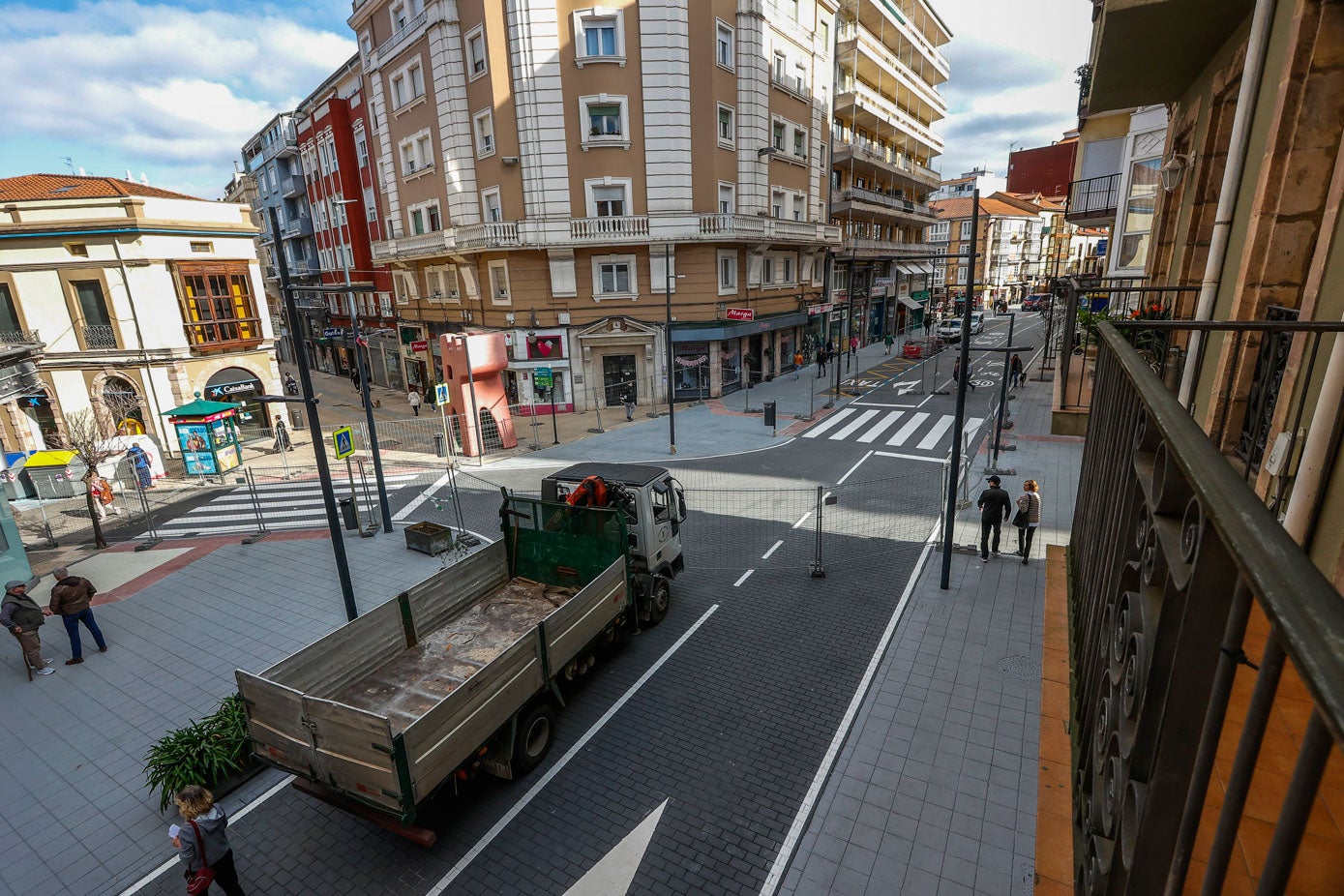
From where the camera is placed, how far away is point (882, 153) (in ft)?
145

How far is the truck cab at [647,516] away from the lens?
10.6 metres

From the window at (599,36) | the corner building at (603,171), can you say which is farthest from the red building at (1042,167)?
the window at (599,36)

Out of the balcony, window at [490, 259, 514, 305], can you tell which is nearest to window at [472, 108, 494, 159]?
window at [490, 259, 514, 305]

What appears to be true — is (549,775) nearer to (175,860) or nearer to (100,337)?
(175,860)

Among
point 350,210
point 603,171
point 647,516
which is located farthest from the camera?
point 350,210

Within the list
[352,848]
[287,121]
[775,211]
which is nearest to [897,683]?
[352,848]

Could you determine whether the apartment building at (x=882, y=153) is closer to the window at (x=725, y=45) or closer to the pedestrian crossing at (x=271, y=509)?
the window at (x=725, y=45)

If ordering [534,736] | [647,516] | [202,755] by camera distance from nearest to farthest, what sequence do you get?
1. [202,755]
2. [534,736]
3. [647,516]

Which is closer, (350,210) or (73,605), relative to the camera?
(73,605)

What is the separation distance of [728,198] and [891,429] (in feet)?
41.1

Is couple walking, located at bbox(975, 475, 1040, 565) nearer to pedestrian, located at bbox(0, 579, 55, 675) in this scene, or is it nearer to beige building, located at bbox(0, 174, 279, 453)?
pedestrian, located at bbox(0, 579, 55, 675)

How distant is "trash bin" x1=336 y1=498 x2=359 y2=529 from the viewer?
1490cm

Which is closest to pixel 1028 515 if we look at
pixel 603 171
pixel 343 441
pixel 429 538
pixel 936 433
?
pixel 936 433

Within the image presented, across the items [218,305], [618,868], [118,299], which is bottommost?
[618,868]
